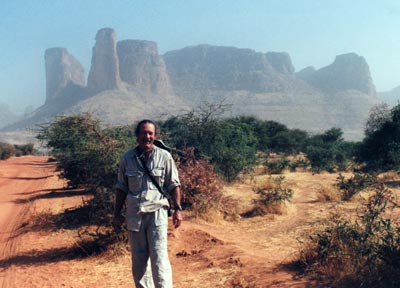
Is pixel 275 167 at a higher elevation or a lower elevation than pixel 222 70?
lower

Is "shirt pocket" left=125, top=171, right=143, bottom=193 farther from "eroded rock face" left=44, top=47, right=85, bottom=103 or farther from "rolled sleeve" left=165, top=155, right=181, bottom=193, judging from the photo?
"eroded rock face" left=44, top=47, right=85, bottom=103

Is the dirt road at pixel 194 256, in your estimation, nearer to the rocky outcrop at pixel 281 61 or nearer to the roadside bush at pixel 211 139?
the roadside bush at pixel 211 139

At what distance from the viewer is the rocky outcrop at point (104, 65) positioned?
12962 cm

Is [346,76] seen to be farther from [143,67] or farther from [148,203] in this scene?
[148,203]

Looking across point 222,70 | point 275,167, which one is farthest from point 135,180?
point 222,70

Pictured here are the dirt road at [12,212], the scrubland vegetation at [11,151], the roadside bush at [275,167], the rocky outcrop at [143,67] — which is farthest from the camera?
the rocky outcrop at [143,67]

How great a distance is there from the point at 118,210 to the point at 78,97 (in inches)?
5421

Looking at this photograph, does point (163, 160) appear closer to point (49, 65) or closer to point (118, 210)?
point (118, 210)

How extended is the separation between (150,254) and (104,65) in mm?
137976

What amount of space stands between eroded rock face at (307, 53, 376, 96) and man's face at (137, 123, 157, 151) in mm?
145014

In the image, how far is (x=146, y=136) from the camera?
4234 mm

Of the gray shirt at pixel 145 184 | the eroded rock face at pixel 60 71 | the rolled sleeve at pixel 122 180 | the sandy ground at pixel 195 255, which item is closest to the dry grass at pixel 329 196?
the sandy ground at pixel 195 255

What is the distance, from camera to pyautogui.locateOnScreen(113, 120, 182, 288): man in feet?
13.5

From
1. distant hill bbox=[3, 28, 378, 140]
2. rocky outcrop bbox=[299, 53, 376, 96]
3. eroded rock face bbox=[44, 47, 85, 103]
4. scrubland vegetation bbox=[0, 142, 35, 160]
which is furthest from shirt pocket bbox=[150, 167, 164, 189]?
eroded rock face bbox=[44, 47, 85, 103]
